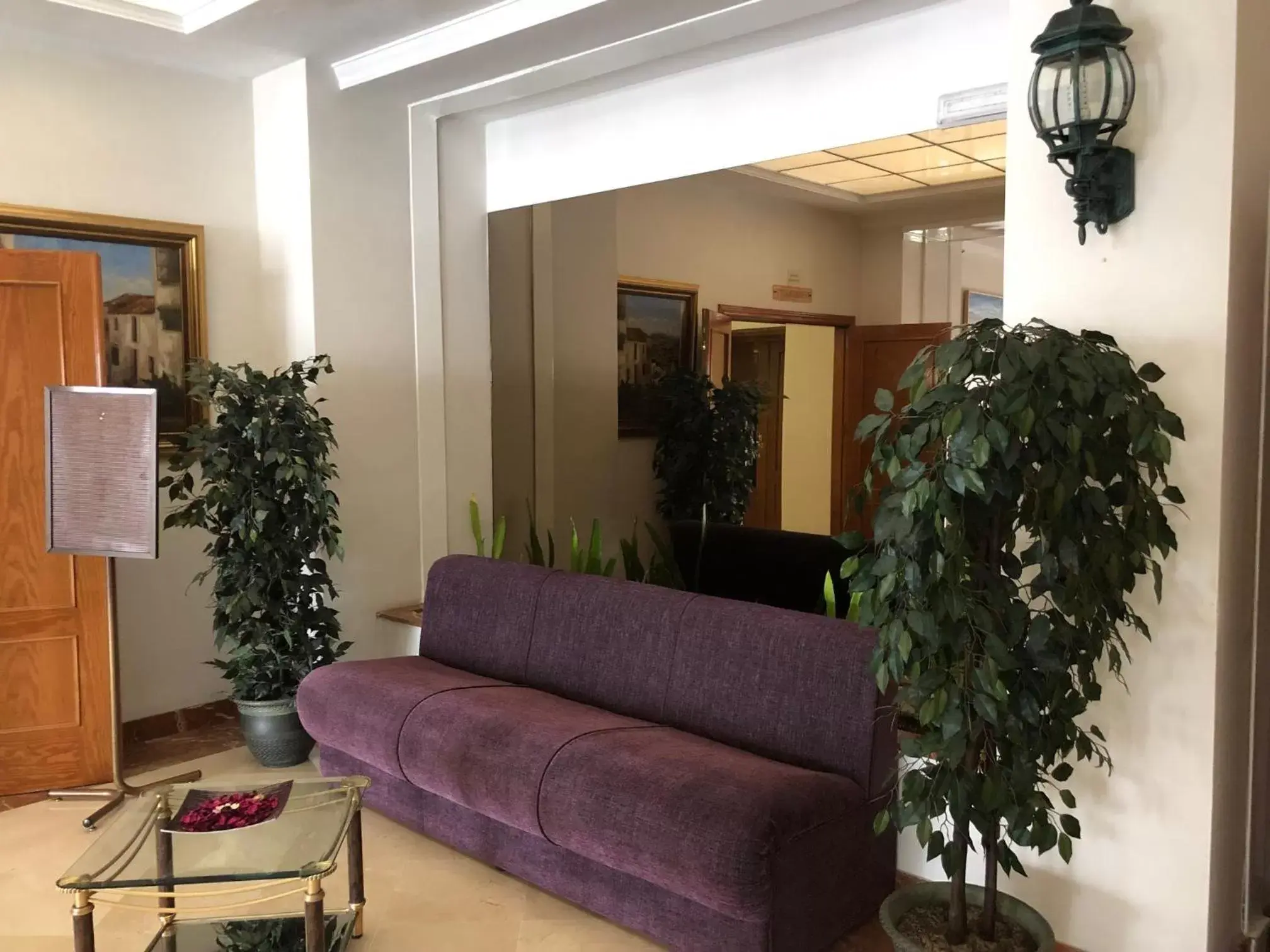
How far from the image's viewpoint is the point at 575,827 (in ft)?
7.97

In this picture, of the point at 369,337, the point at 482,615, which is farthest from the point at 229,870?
the point at 369,337

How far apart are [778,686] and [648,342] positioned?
6.09ft

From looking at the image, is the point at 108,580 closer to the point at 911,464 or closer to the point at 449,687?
the point at 449,687

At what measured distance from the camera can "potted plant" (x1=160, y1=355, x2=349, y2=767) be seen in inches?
140

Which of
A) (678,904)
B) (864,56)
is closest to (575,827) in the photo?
(678,904)

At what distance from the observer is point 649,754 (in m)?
2.47

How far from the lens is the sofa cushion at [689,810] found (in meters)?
2.14

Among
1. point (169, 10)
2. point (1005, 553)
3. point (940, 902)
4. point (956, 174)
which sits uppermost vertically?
point (169, 10)

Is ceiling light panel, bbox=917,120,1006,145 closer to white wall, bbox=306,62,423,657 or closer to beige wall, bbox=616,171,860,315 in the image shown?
beige wall, bbox=616,171,860,315

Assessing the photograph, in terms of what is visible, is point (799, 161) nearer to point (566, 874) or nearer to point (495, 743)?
point (495, 743)

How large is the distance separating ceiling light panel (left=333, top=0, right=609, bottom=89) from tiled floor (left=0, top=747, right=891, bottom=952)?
2.51 metres

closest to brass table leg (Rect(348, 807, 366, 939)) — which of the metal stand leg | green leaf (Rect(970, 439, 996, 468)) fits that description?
the metal stand leg

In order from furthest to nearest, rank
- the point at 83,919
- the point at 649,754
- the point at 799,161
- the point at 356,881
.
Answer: the point at 799,161 < the point at 356,881 < the point at 649,754 < the point at 83,919

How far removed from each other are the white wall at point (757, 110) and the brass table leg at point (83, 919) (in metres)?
3.00
